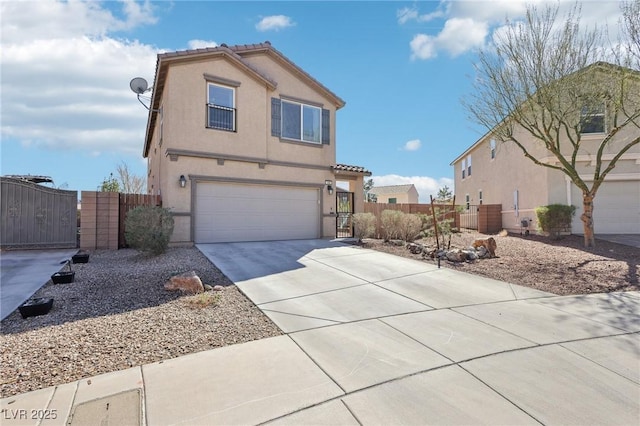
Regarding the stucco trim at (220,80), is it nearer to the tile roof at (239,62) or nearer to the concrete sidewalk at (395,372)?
the tile roof at (239,62)

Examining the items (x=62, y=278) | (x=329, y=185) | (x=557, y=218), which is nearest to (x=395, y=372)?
(x=62, y=278)

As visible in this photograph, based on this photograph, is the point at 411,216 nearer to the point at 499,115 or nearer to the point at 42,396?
the point at 499,115

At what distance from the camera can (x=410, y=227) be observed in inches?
515

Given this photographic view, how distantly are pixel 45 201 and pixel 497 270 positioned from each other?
14526mm

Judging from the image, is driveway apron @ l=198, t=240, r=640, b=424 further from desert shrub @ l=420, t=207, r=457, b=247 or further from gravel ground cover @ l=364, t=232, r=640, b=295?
desert shrub @ l=420, t=207, r=457, b=247

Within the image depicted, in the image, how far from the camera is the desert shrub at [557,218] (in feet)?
45.3

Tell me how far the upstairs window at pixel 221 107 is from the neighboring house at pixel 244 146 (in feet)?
0.12

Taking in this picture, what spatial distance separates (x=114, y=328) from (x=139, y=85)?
12593 mm

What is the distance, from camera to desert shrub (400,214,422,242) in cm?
1304

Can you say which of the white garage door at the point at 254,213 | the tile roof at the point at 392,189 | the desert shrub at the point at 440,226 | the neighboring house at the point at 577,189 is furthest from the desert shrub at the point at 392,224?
the tile roof at the point at 392,189

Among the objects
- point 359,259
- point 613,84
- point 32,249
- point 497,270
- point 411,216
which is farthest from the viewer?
point 411,216

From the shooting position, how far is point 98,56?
37.6 ft

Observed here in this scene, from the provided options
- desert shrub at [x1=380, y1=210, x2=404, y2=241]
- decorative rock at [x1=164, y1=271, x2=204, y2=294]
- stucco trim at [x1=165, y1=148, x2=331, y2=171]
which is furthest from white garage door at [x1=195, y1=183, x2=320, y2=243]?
decorative rock at [x1=164, y1=271, x2=204, y2=294]

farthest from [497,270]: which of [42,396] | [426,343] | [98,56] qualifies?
[98,56]
